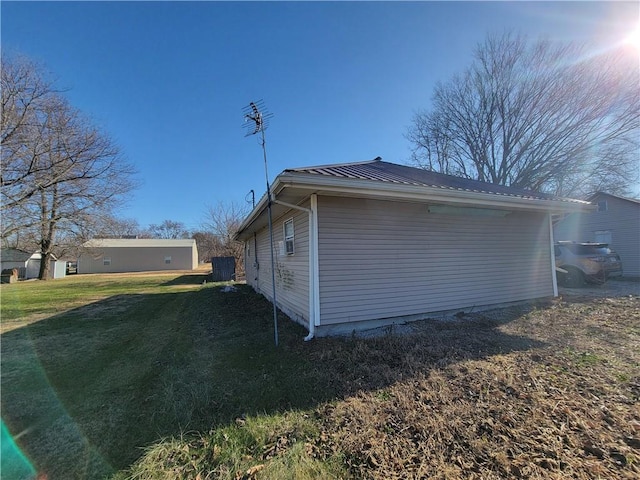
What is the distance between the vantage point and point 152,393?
10.5ft

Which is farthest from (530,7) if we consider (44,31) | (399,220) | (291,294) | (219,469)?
(44,31)

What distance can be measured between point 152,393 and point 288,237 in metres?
3.86

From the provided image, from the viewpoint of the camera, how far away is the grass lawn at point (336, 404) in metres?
2.07

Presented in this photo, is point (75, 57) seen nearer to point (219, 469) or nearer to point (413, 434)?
point (219, 469)

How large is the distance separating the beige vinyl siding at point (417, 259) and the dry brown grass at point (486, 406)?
2.92 feet

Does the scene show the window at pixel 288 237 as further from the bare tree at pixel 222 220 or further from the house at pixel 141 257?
the house at pixel 141 257

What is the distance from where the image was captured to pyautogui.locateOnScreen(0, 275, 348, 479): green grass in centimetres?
225

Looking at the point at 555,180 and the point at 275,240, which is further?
the point at 555,180

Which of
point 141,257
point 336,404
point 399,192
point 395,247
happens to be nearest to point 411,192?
point 399,192

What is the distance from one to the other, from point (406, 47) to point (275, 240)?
6361mm

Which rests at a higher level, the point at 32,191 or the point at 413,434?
the point at 32,191

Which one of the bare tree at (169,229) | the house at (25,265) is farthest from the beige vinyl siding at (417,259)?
the bare tree at (169,229)

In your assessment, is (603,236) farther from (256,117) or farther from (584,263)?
(256,117)

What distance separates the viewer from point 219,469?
2.03m
